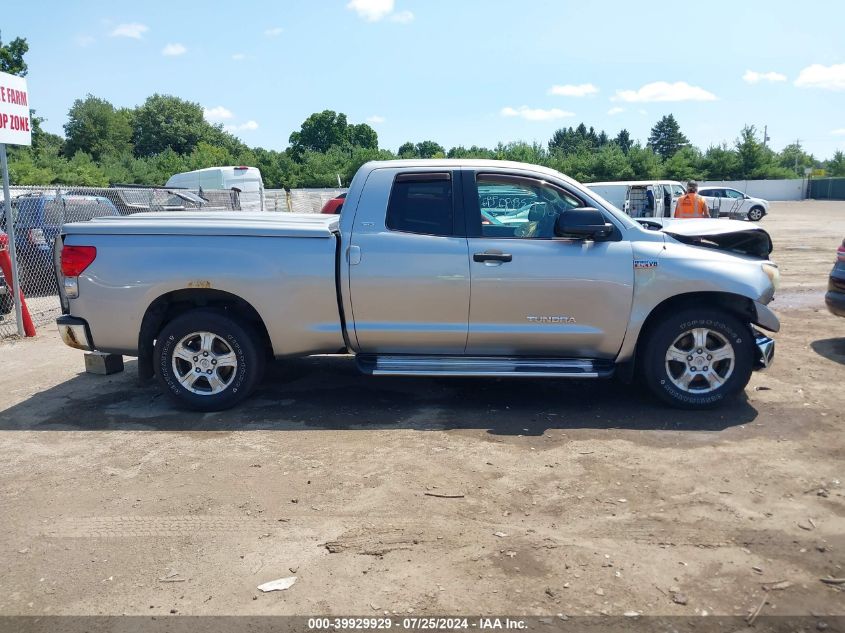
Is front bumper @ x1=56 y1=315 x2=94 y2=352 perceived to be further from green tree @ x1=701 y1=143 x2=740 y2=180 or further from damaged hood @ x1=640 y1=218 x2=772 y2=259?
green tree @ x1=701 y1=143 x2=740 y2=180

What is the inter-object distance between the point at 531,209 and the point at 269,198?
963 inches

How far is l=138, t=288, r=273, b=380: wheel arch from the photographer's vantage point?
5770 mm

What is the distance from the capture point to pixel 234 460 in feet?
15.9

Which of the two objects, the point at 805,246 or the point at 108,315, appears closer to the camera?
the point at 108,315

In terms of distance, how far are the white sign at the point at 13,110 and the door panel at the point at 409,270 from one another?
18.6ft

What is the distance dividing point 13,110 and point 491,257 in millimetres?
6985

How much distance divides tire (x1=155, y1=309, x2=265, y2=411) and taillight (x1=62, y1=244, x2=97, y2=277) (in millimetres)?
815

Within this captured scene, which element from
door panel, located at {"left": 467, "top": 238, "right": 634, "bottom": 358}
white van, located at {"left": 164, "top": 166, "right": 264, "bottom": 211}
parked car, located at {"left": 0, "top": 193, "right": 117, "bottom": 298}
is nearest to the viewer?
door panel, located at {"left": 467, "top": 238, "right": 634, "bottom": 358}

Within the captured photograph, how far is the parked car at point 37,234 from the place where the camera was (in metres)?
12.0

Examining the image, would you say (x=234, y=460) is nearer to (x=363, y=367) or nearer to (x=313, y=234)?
(x=363, y=367)

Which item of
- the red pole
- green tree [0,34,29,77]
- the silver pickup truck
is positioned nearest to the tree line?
green tree [0,34,29,77]

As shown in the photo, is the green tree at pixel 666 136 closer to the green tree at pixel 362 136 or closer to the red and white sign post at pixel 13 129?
the green tree at pixel 362 136

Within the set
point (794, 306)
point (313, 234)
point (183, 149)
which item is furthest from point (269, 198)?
point (183, 149)

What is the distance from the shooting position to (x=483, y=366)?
18.2 ft
